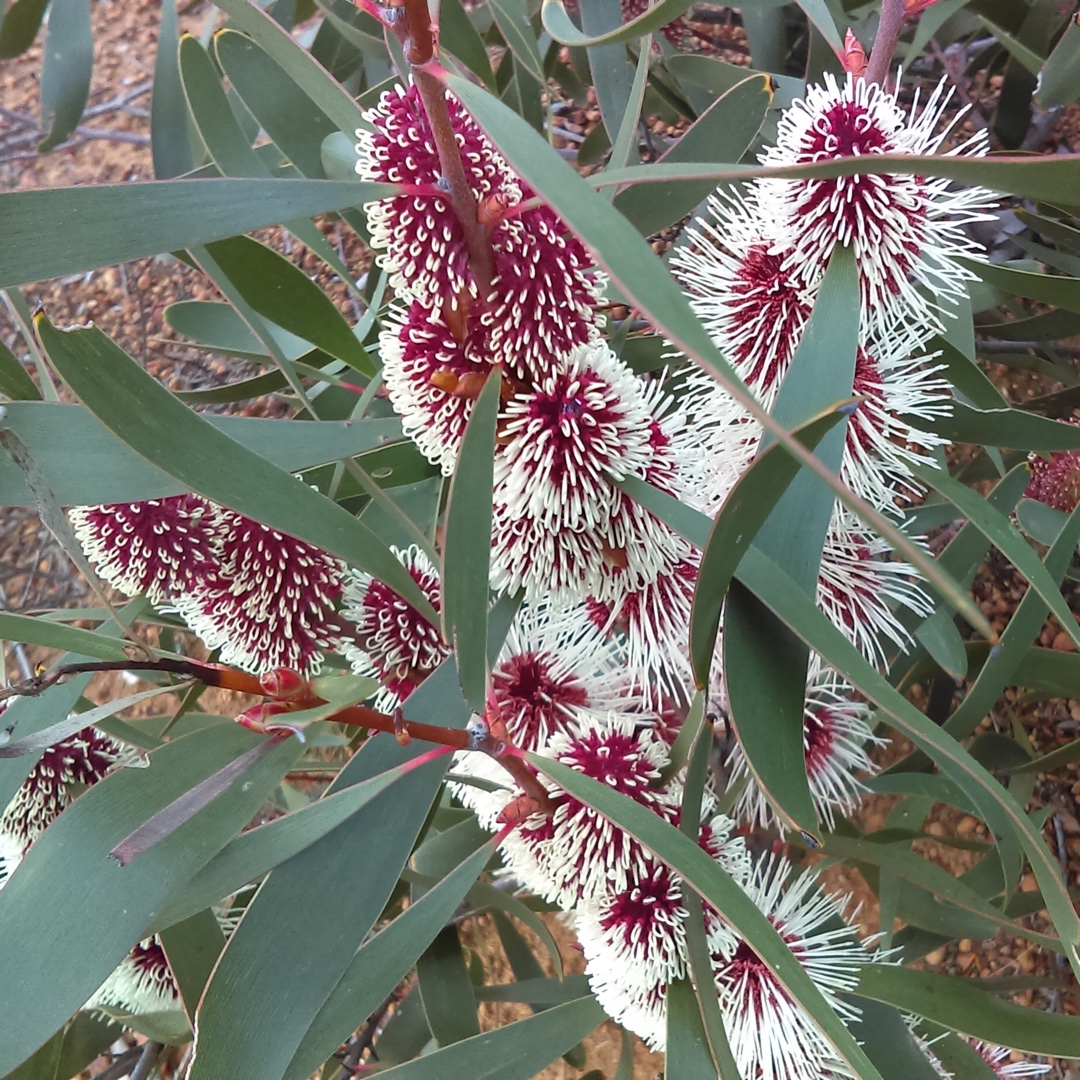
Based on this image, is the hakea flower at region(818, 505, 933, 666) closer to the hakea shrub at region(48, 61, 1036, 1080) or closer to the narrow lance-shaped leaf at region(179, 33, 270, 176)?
the hakea shrub at region(48, 61, 1036, 1080)

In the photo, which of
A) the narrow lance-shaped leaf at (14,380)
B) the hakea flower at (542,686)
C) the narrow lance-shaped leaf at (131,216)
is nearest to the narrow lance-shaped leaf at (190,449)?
the narrow lance-shaped leaf at (131,216)

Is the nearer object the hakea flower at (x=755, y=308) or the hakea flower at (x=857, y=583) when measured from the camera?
the hakea flower at (x=755, y=308)

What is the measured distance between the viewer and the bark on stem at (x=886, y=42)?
519 millimetres

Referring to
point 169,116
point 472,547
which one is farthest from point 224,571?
point 169,116

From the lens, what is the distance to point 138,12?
226 cm

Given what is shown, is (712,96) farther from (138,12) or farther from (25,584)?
(138,12)

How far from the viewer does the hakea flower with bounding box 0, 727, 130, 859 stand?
2.02ft

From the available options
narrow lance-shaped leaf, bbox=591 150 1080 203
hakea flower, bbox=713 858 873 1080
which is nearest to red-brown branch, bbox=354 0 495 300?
narrow lance-shaped leaf, bbox=591 150 1080 203

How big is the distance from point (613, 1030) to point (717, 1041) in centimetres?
75

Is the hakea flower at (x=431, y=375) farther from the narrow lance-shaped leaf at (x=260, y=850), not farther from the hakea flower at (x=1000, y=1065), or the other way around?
the hakea flower at (x=1000, y=1065)

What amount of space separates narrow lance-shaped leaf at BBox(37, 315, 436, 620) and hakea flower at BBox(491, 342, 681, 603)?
9 cm

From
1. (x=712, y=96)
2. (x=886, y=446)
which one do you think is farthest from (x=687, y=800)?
(x=712, y=96)

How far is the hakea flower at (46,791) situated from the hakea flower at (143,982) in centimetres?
Answer: 12

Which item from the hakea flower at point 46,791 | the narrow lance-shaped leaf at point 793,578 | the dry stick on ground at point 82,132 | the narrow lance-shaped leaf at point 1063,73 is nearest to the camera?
the narrow lance-shaped leaf at point 793,578
